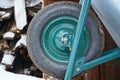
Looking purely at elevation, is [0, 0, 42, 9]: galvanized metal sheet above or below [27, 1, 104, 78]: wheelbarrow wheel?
above

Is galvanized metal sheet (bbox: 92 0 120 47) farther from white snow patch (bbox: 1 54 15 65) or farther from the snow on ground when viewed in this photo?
white snow patch (bbox: 1 54 15 65)

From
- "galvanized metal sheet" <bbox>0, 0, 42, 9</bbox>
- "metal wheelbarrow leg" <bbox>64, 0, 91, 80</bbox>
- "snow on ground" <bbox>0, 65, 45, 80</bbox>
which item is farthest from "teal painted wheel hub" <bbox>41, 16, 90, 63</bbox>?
"galvanized metal sheet" <bbox>0, 0, 42, 9</bbox>

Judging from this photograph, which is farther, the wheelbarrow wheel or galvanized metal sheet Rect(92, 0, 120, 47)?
the wheelbarrow wheel

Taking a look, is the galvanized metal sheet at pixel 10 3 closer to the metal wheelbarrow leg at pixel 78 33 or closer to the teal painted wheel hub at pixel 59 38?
the teal painted wheel hub at pixel 59 38

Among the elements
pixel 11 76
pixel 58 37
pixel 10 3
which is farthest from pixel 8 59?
pixel 58 37

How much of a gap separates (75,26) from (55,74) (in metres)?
0.35

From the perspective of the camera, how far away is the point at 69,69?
1.97 m

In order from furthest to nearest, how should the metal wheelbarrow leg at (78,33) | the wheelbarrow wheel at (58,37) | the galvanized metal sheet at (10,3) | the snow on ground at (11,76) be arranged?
the galvanized metal sheet at (10,3), the snow on ground at (11,76), the wheelbarrow wheel at (58,37), the metal wheelbarrow leg at (78,33)

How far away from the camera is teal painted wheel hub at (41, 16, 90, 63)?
→ 210 cm

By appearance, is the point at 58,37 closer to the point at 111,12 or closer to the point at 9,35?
the point at 111,12

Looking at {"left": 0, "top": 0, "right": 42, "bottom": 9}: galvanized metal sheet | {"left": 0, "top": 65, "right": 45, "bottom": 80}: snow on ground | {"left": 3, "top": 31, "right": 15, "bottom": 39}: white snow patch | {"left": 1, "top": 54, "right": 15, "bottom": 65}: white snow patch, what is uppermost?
{"left": 0, "top": 0, "right": 42, "bottom": 9}: galvanized metal sheet

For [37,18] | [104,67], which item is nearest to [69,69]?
[37,18]

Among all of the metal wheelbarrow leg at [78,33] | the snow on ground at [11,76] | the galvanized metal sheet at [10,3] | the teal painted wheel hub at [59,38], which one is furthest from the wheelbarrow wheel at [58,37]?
the galvanized metal sheet at [10,3]

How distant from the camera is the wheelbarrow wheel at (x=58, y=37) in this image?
2085mm
